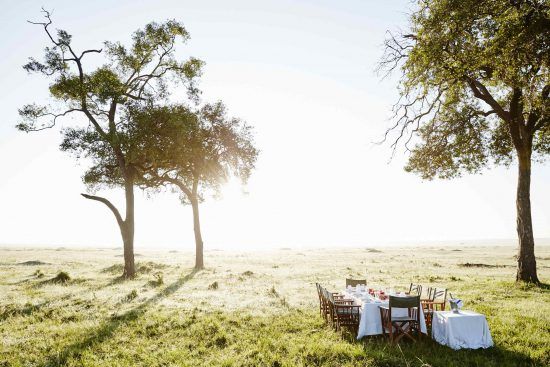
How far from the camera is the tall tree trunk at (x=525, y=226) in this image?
1806 centimetres

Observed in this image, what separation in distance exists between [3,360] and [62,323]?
11.2 ft

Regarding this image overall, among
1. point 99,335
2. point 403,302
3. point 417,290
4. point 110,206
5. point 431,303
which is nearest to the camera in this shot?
point 403,302

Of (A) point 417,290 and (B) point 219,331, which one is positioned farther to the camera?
(A) point 417,290

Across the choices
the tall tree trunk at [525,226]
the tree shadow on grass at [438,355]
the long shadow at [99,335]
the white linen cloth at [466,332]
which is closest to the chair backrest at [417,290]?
the white linen cloth at [466,332]

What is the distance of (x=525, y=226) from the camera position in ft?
59.2

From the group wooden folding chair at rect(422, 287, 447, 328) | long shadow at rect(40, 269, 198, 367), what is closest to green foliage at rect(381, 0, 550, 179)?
wooden folding chair at rect(422, 287, 447, 328)

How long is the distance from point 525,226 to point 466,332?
12.1 metres

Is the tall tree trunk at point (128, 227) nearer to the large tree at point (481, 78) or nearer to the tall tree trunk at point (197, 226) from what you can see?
the tall tree trunk at point (197, 226)

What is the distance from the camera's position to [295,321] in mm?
11773

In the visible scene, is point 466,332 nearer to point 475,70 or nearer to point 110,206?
point 475,70

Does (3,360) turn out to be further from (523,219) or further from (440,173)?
(440,173)

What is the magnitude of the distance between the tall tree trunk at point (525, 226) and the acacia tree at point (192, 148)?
61.7 feet

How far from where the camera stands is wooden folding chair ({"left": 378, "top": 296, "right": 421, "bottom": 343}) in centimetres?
919

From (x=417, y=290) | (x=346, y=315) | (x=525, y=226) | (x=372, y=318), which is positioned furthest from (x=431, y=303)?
(x=525, y=226)
